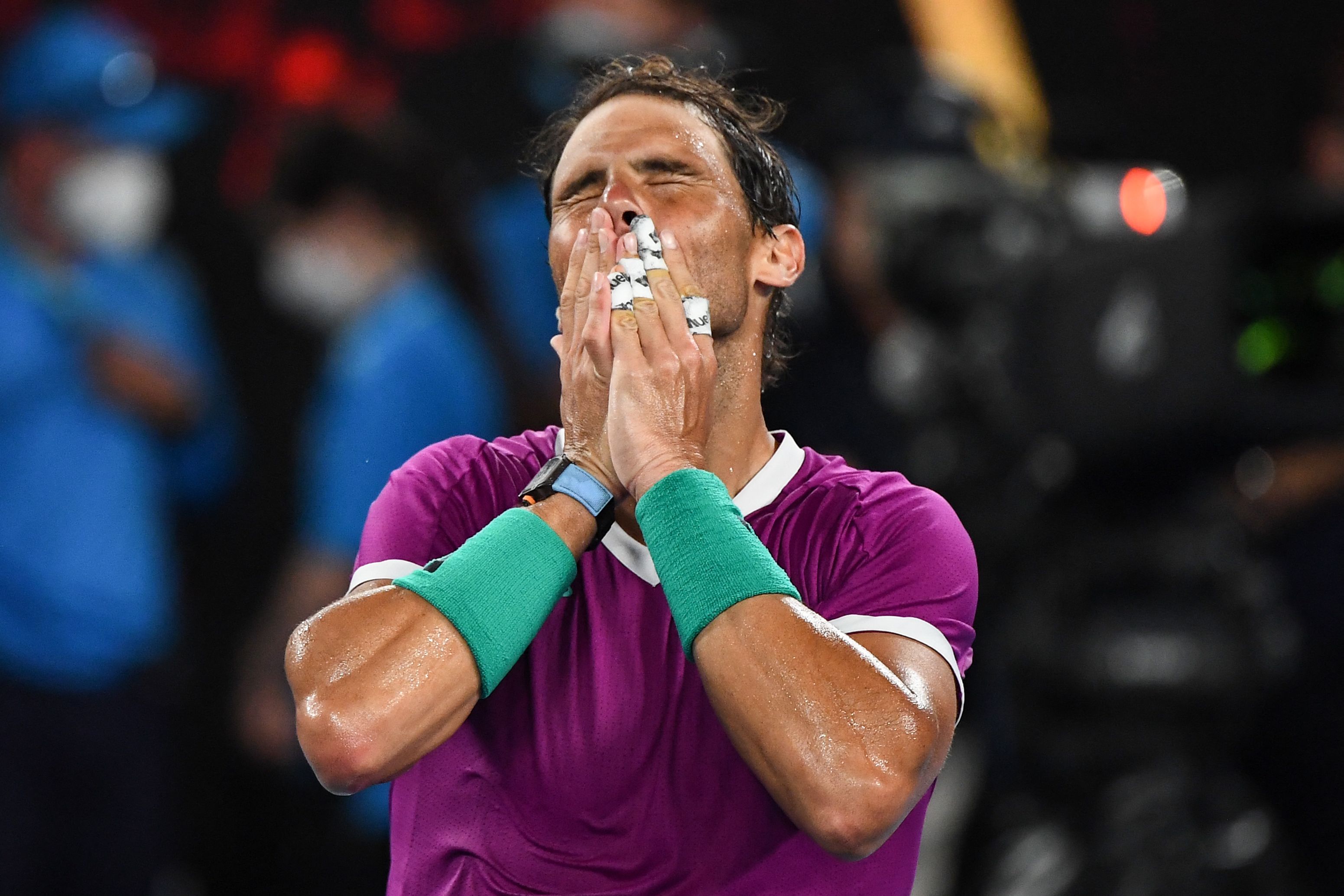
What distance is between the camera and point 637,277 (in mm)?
1773

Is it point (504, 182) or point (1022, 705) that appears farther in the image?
point (504, 182)

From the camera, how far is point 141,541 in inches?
162

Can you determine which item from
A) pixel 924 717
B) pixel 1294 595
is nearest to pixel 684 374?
pixel 924 717

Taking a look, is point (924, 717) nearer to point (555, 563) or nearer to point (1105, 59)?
point (555, 563)

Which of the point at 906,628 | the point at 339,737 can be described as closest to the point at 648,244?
the point at 906,628

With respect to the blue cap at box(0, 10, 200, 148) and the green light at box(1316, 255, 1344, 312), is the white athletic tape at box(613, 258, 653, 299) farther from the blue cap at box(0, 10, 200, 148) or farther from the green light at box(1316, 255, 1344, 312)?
the blue cap at box(0, 10, 200, 148)

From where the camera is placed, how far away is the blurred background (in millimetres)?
3629

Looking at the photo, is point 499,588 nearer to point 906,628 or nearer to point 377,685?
point 377,685

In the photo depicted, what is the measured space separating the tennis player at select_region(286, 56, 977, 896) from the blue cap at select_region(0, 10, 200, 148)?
2.95 meters

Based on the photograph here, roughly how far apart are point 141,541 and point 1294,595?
312 cm

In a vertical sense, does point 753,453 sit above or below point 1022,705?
above

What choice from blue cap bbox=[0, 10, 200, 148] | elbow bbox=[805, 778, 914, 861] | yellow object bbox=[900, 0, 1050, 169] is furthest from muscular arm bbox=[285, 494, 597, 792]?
yellow object bbox=[900, 0, 1050, 169]

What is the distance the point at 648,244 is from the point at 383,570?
18.9 inches

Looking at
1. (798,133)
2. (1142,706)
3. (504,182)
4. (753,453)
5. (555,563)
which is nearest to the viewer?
(555,563)
